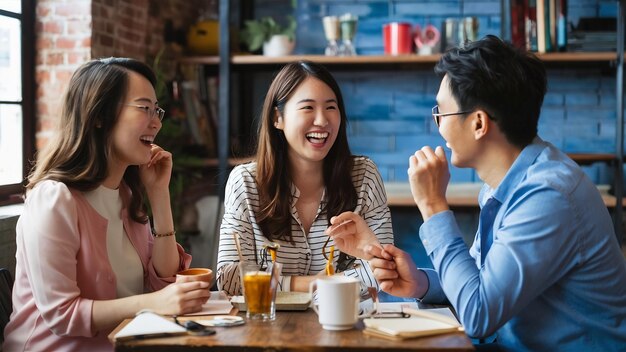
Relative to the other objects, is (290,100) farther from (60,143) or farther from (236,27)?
(236,27)

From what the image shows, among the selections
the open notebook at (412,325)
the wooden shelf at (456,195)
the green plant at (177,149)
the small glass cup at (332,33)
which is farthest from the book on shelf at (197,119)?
the open notebook at (412,325)

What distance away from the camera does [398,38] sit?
165 inches

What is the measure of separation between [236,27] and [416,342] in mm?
3123

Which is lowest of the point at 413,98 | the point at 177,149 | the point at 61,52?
the point at 177,149

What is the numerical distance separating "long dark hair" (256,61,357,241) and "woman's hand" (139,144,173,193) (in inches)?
14.3

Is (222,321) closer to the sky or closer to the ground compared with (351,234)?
closer to the ground

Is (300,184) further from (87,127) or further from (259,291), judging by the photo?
(259,291)

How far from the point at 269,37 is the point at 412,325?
291 centimetres

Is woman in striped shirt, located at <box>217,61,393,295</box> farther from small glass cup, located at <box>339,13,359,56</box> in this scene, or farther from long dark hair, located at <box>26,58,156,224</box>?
small glass cup, located at <box>339,13,359,56</box>

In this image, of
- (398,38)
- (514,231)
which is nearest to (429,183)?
(514,231)

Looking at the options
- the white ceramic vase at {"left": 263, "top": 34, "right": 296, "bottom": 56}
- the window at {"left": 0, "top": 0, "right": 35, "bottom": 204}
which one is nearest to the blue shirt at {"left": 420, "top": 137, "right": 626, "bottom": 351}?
the window at {"left": 0, "top": 0, "right": 35, "bottom": 204}

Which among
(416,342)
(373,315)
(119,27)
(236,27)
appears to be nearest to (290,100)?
(373,315)

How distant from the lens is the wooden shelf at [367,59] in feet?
13.2

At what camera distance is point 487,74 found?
5.95 feet
